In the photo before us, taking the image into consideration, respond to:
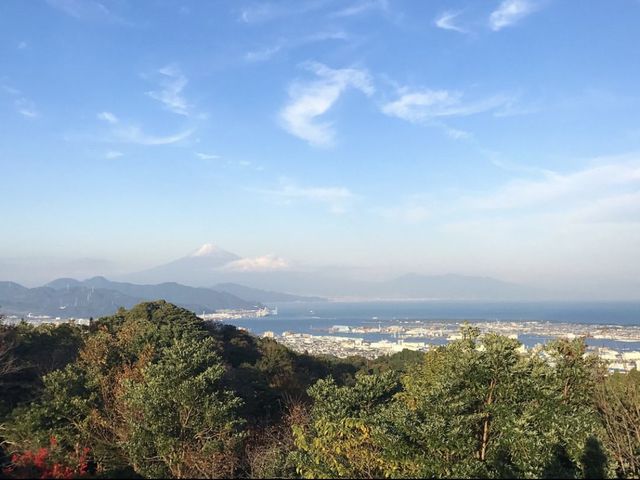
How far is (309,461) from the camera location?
23.9ft

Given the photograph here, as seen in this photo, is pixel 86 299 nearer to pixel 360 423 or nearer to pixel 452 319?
pixel 452 319

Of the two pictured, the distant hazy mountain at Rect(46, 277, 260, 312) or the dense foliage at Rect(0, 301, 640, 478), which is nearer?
the dense foliage at Rect(0, 301, 640, 478)

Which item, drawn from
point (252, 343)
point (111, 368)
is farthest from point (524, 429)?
point (252, 343)

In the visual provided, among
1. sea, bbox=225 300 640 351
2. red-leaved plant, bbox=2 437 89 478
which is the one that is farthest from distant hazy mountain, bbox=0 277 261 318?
red-leaved plant, bbox=2 437 89 478

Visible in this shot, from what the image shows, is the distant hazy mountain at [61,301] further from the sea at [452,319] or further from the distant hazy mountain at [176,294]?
the sea at [452,319]

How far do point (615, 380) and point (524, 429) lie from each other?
5.20 m

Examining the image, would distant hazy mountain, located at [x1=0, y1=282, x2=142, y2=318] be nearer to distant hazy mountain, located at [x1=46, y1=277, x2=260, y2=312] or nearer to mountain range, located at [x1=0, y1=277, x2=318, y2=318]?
mountain range, located at [x1=0, y1=277, x2=318, y2=318]

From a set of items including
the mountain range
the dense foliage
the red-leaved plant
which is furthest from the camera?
the mountain range

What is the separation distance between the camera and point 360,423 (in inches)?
300

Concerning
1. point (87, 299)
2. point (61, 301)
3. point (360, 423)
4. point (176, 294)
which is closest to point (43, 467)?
point (360, 423)

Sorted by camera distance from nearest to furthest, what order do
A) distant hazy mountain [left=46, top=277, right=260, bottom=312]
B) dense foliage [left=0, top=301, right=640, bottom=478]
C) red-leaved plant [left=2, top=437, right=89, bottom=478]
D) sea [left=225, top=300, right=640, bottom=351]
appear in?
red-leaved plant [left=2, top=437, right=89, bottom=478], dense foliage [left=0, top=301, right=640, bottom=478], sea [left=225, top=300, right=640, bottom=351], distant hazy mountain [left=46, top=277, right=260, bottom=312]

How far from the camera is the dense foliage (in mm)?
7156

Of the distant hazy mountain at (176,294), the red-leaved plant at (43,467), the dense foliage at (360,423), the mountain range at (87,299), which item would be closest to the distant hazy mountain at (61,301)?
the mountain range at (87,299)

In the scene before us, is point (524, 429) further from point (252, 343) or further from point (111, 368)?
point (252, 343)
